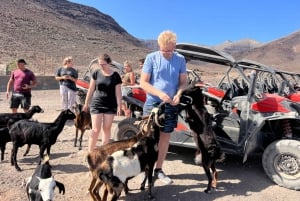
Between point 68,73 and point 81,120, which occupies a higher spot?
point 68,73

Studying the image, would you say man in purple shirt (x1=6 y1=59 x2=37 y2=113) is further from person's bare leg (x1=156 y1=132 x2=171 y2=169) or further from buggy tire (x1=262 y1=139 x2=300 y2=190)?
buggy tire (x1=262 y1=139 x2=300 y2=190)

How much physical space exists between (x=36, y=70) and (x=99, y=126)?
34.0 meters

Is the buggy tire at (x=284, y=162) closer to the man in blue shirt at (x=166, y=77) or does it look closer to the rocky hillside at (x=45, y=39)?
the man in blue shirt at (x=166, y=77)

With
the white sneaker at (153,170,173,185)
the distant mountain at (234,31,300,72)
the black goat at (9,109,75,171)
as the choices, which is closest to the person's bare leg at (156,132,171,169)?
the white sneaker at (153,170,173,185)

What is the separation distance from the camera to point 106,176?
4555 millimetres

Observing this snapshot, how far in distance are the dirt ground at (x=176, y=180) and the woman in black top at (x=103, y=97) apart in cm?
77

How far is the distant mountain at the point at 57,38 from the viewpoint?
5184 centimetres

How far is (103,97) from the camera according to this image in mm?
5824

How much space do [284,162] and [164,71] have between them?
7.26 feet

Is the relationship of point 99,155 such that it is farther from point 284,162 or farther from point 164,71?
point 284,162

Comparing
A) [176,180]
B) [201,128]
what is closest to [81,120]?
[176,180]

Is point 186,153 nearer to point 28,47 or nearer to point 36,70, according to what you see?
point 36,70

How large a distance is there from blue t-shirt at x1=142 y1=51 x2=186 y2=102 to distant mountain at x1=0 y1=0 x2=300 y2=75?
33298 millimetres

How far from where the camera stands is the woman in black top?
19.1 feet
